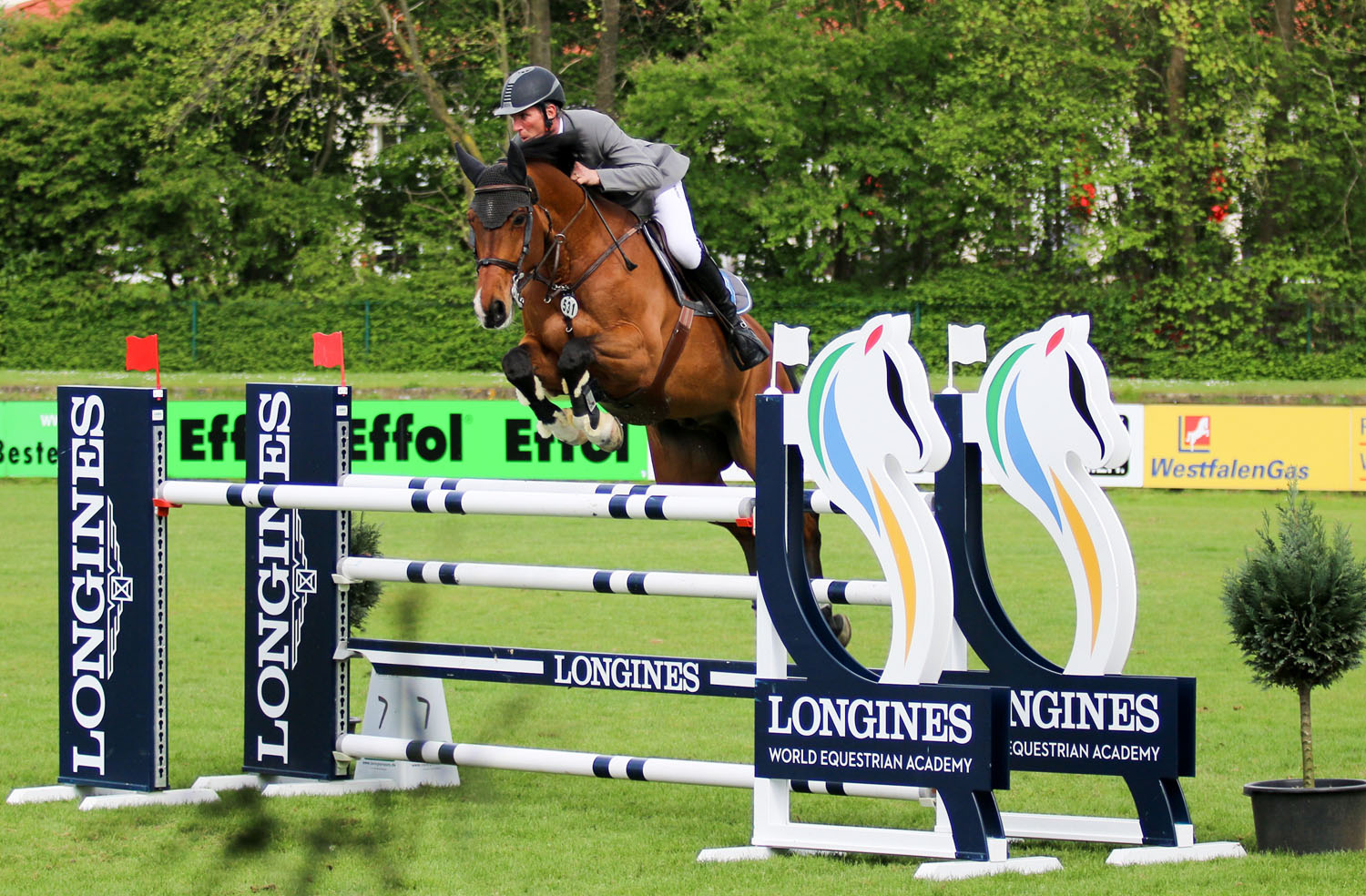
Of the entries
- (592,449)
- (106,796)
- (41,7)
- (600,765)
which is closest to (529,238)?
(600,765)

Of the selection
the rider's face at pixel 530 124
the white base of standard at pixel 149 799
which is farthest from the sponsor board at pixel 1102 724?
the white base of standard at pixel 149 799

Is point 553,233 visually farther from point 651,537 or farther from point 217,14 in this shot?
point 217,14

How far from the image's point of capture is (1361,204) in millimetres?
22500

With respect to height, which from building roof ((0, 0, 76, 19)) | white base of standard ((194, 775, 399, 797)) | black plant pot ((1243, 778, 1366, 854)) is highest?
building roof ((0, 0, 76, 19))

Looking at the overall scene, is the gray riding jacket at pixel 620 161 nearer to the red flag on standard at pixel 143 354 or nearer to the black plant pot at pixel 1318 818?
the red flag on standard at pixel 143 354

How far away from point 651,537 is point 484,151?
13.6 m

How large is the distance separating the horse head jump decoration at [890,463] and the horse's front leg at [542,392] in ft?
3.94

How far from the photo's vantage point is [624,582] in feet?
15.1

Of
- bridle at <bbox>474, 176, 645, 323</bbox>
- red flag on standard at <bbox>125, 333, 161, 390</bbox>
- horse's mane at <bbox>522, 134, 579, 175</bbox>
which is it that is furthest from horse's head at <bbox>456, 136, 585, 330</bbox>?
red flag on standard at <bbox>125, 333, 161, 390</bbox>

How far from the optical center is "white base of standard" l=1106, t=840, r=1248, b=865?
4164 mm

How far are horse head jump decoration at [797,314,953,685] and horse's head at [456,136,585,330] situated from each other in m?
1.17

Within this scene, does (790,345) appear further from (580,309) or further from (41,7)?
(41,7)

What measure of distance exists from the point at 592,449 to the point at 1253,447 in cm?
625

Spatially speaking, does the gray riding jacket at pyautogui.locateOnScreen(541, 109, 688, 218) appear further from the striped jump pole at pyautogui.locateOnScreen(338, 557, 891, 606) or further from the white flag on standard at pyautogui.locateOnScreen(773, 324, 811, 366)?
the striped jump pole at pyautogui.locateOnScreen(338, 557, 891, 606)
